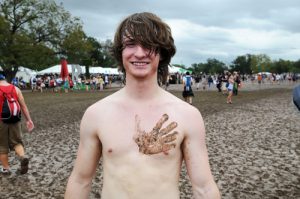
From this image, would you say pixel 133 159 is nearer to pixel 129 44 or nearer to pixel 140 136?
pixel 140 136

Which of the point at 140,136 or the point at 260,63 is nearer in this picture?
the point at 140,136

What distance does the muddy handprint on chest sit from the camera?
1.95 metres

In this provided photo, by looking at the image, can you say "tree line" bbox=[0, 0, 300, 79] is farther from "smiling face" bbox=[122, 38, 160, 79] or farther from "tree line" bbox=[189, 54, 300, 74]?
"tree line" bbox=[189, 54, 300, 74]

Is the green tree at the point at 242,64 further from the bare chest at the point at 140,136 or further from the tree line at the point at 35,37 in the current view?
the bare chest at the point at 140,136

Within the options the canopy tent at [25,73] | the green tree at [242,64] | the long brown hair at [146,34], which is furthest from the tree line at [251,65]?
the long brown hair at [146,34]

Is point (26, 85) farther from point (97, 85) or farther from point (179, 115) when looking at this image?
point (179, 115)

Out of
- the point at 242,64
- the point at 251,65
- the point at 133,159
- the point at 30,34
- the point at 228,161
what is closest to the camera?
the point at 133,159

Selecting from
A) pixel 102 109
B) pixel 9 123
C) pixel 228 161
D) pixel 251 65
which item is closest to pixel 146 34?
pixel 102 109

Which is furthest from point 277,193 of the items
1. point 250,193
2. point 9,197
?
point 9,197

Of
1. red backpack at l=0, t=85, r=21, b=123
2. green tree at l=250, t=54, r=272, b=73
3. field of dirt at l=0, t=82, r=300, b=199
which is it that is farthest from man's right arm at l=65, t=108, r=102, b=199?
green tree at l=250, t=54, r=272, b=73

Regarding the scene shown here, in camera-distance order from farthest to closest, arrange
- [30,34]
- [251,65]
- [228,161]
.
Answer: [251,65] → [30,34] → [228,161]

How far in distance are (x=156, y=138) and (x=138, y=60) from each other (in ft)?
1.38

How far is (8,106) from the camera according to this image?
6.54 m

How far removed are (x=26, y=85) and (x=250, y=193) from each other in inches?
1881
